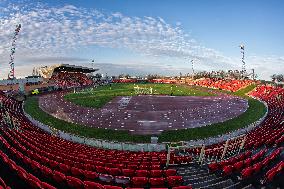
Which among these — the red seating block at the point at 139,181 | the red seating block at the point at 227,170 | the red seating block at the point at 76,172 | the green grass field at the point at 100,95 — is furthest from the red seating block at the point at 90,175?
the green grass field at the point at 100,95

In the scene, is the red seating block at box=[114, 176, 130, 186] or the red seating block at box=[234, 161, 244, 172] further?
the red seating block at box=[234, 161, 244, 172]

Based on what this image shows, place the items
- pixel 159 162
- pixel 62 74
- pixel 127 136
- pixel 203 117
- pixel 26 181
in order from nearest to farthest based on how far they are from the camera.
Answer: pixel 26 181, pixel 159 162, pixel 127 136, pixel 203 117, pixel 62 74

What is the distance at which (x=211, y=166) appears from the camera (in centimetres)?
1422

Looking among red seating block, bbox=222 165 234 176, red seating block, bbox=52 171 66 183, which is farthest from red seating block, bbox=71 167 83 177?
red seating block, bbox=222 165 234 176

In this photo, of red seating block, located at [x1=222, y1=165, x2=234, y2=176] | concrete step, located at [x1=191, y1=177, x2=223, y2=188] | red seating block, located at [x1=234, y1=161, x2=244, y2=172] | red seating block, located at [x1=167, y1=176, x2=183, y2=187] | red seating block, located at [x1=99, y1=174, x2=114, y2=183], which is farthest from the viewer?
red seating block, located at [x1=234, y1=161, x2=244, y2=172]

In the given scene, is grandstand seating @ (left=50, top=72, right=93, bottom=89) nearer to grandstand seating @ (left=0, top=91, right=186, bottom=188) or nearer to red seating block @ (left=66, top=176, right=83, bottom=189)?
grandstand seating @ (left=0, top=91, right=186, bottom=188)

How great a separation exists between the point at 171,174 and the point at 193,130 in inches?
674

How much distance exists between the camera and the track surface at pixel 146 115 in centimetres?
3281

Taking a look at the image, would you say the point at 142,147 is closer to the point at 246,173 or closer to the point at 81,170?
the point at 81,170

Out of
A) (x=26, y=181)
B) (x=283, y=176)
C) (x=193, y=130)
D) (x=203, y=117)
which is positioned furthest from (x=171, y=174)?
(x=203, y=117)

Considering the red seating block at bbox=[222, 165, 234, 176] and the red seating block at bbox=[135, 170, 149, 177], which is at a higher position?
the red seating block at bbox=[222, 165, 234, 176]

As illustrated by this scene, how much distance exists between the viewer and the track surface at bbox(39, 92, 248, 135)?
108 feet

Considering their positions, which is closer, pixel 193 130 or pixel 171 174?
pixel 171 174

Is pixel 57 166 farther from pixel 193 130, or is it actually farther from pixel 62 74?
pixel 62 74
